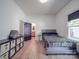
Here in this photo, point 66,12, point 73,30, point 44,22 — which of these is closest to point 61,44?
point 73,30

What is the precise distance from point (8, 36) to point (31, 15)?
5.69m

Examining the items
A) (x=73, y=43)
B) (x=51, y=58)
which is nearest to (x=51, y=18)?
(x=73, y=43)

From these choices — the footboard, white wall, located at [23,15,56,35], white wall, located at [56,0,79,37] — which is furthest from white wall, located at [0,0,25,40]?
white wall, located at [23,15,56,35]

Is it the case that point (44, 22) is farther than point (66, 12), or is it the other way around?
point (44, 22)

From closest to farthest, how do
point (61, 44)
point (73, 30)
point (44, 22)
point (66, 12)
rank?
1. point (61, 44)
2. point (73, 30)
3. point (66, 12)
4. point (44, 22)

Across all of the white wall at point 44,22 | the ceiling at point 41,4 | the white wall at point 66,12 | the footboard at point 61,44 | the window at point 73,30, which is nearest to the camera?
the footboard at point 61,44

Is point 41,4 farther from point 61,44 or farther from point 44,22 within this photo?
point 44,22

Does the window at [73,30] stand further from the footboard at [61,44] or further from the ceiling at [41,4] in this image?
the ceiling at [41,4]

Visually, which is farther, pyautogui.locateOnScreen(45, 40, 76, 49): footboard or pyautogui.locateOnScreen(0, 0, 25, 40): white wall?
pyautogui.locateOnScreen(45, 40, 76, 49): footboard

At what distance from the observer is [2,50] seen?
2902 millimetres

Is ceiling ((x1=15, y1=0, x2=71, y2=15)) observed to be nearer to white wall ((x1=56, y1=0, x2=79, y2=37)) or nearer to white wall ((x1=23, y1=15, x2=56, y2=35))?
white wall ((x1=56, y1=0, x2=79, y2=37))

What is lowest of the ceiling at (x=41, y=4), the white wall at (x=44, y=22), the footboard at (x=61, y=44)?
the footboard at (x=61, y=44)

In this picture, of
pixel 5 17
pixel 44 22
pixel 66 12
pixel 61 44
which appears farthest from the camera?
pixel 44 22

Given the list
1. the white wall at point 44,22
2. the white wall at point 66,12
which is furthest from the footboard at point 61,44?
the white wall at point 44,22
